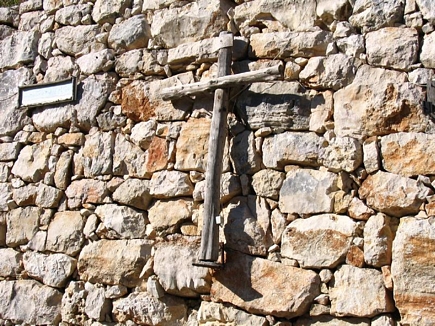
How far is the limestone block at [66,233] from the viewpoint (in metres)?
4.65

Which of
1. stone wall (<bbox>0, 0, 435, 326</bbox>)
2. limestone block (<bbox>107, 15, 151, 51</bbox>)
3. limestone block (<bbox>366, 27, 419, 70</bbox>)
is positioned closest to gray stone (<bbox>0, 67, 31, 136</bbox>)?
stone wall (<bbox>0, 0, 435, 326</bbox>)

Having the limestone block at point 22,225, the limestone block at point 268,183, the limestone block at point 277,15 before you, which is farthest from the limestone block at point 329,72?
the limestone block at point 22,225

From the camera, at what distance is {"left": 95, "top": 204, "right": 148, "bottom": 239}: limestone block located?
4.43 meters

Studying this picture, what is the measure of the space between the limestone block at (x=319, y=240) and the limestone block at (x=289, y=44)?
1094 mm

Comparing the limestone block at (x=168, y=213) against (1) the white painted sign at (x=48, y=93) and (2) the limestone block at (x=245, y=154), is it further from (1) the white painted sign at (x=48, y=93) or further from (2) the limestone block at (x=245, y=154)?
(1) the white painted sign at (x=48, y=93)

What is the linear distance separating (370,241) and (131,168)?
1.87 metres

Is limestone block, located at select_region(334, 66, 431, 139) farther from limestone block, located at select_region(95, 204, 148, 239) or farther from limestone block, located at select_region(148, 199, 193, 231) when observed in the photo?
limestone block, located at select_region(95, 204, 148, 239)

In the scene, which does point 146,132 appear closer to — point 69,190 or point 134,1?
point 69,190

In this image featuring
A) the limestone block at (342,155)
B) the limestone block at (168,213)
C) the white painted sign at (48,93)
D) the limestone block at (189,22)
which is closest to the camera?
the limestone block at (342,155)

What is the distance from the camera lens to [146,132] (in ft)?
14.8

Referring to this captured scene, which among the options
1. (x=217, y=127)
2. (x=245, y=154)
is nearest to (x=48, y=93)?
(x=217, y=127)

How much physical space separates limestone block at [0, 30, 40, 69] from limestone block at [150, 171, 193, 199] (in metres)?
1.77

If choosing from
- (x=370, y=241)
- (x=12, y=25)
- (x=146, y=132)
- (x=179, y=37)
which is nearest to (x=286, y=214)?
(x=370, y=241)

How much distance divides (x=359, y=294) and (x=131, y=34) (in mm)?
2597
